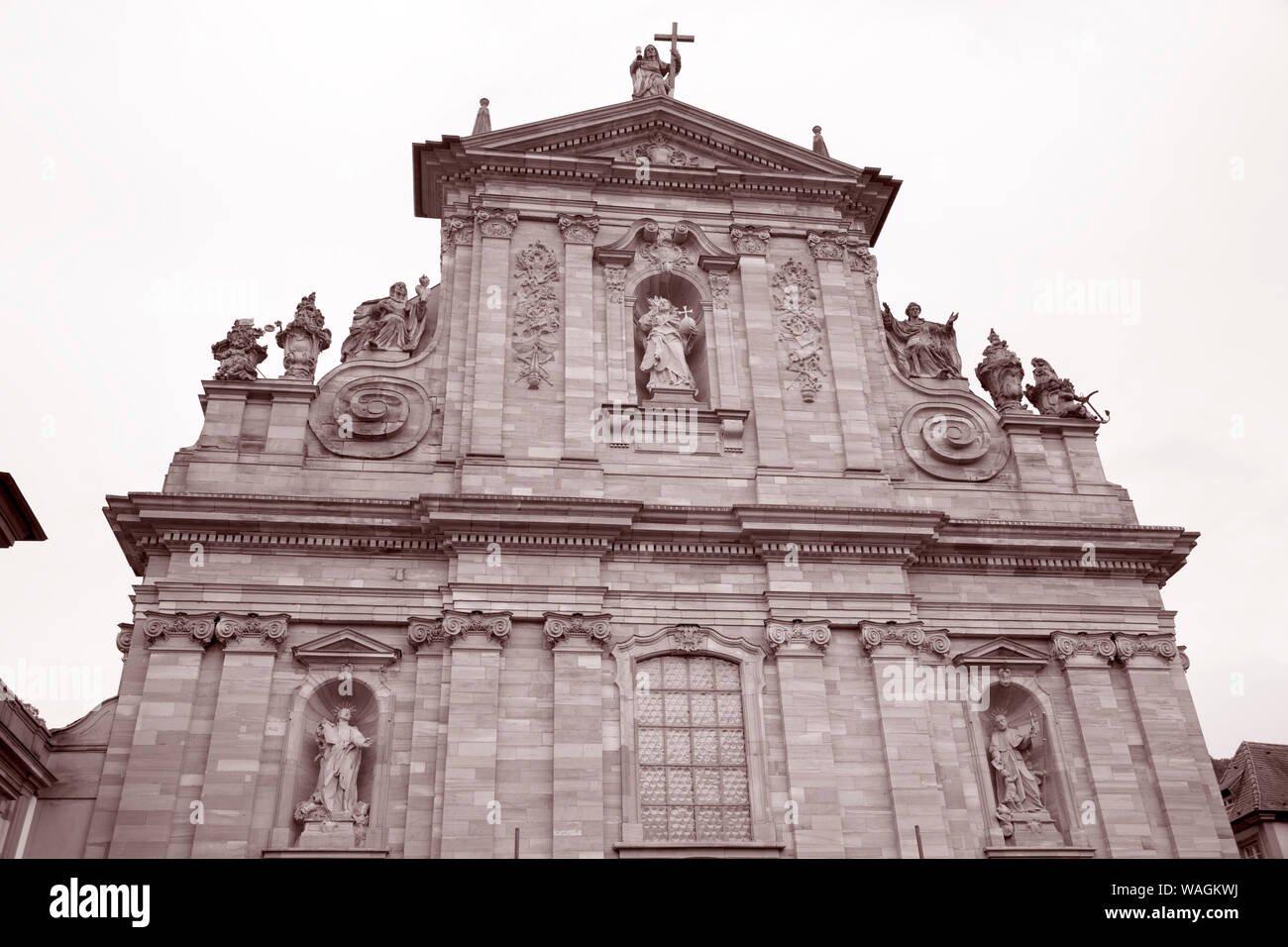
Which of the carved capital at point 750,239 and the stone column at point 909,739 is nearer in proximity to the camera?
the stone column at point 909,739

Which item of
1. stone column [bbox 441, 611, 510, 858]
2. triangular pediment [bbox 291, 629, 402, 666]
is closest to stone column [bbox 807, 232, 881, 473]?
stone column [bbox 441, 611, 510, 858]

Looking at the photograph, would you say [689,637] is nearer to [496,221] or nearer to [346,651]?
[346,651]

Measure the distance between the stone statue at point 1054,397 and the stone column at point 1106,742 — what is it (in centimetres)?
420

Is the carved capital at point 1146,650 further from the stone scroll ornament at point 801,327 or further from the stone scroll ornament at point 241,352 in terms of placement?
the stone scroll ornament at point 241,352

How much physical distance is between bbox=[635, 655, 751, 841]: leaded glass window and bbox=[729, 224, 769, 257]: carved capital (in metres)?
7.68

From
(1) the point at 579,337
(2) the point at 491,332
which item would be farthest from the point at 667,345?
(2) the point at 491,332

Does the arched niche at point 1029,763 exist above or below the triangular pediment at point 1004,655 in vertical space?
below

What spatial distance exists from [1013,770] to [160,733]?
11.7m

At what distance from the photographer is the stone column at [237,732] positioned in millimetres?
15625

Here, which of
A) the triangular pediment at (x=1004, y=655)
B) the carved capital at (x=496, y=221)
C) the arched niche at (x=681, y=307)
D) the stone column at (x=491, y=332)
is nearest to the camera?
the triangular pediment at (x=1004, y=655)

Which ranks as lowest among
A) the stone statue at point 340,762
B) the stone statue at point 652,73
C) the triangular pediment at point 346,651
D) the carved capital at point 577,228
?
the stone statue at point 340,762

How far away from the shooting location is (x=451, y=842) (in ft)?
51.4

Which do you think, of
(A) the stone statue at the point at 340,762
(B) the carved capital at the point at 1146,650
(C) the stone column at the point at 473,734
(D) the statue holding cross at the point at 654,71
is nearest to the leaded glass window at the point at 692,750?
(C) the stone column at the point at 473,734

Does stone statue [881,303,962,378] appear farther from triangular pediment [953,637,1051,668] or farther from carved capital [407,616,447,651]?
carved capital [407,616,447,651]
